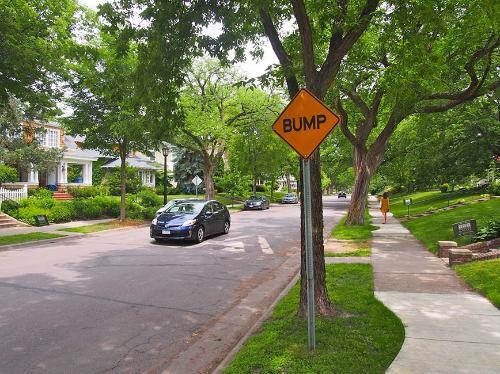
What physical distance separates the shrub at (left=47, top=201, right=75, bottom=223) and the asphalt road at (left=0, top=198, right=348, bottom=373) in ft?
22.6

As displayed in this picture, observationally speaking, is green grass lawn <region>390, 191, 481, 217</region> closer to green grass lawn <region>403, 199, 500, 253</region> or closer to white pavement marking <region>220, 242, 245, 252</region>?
green grass lawn <region>403, 199, 500, 253</region>

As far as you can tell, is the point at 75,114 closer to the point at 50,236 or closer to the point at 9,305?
the point at 50,236

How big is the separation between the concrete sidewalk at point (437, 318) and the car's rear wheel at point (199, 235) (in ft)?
21.1

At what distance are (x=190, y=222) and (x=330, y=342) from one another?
10.2 meters

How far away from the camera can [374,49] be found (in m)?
15.3

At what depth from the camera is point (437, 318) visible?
20.0 feet

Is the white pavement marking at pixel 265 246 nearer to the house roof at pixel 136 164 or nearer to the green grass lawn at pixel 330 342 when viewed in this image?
the green grass lawn at pixel 330 342

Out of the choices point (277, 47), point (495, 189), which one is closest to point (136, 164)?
point (495, 189)

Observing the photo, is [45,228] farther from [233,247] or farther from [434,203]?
[434,203]

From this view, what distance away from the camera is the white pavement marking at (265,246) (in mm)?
13675

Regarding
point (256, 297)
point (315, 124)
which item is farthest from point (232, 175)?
point (315, 124)

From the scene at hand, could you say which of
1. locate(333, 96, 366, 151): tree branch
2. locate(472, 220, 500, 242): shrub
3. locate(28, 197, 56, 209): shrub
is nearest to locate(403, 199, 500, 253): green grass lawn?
locate(472, 220, 500, 242): shrub

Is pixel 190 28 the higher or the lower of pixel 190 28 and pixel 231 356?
the higher

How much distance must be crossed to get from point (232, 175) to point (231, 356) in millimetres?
41891
